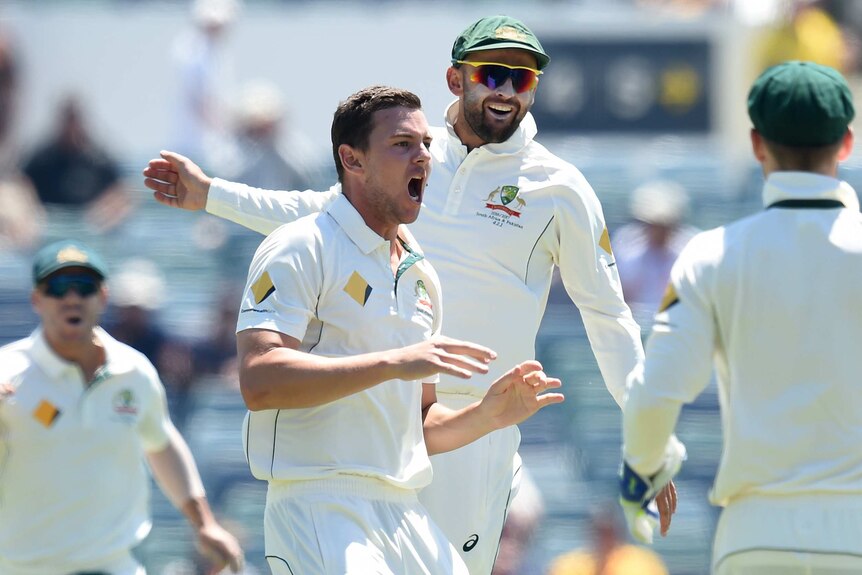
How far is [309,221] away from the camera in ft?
14.7

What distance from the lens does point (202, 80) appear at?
13406 millimetres

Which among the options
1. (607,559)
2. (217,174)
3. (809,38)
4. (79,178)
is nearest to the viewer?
(607,559)

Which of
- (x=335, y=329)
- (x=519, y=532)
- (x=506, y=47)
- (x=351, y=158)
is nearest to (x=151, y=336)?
(x=519, y=532)

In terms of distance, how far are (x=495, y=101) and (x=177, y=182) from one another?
109cm

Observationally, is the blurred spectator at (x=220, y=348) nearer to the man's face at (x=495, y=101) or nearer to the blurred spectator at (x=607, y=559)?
the blurred spectator at (x=607, y=559)

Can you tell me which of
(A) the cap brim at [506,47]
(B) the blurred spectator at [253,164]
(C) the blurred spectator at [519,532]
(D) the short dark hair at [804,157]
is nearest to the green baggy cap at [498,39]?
(A) the cap brim at [506,47]

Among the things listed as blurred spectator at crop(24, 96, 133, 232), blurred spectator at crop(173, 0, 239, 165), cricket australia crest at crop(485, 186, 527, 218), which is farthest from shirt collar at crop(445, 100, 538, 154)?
blurred spectator at crop(173, 0, 239, 165)

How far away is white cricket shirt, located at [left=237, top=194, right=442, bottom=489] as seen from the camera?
4301mm

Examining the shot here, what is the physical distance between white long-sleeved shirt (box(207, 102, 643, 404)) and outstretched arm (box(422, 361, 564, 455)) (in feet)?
2.20

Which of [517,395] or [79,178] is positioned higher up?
[517,395]

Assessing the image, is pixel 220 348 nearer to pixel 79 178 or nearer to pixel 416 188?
pixel 79 178

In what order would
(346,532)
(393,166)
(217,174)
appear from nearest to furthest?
1. (346,532)
2. (393,166)
3. (217,174)

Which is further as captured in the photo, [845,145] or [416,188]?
[416,188]

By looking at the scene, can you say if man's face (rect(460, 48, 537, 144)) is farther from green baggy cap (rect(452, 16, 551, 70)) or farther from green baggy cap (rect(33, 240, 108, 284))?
green baggy cap (rect(33, 240, 108, 284))
